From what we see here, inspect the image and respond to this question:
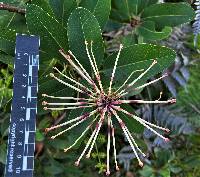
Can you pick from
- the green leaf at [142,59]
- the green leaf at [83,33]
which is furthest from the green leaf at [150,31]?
the green leaf at [83,33]

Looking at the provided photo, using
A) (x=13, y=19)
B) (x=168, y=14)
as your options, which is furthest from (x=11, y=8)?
(x=168, y=14)

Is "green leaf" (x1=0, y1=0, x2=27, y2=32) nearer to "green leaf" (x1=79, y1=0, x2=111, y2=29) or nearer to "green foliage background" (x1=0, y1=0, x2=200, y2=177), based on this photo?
"green foliage background" (x1=0, y1=0, x2=200, y2=177)

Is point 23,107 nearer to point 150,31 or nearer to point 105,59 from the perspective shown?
point 105,59

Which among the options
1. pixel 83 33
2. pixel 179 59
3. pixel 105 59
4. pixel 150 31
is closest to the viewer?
pixel 83 33

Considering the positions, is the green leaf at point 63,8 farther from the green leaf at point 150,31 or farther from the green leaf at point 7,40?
the green leaf at point 150,31

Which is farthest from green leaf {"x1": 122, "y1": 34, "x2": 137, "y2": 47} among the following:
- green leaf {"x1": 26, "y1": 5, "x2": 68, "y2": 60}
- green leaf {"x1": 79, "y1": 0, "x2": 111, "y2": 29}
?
green leaf {"x1": 26, "y1": 5, "x2": 68, "y2": 60}

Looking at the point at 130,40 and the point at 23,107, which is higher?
the point at 130,40

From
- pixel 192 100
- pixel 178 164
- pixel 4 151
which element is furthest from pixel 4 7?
pixel 178 164
